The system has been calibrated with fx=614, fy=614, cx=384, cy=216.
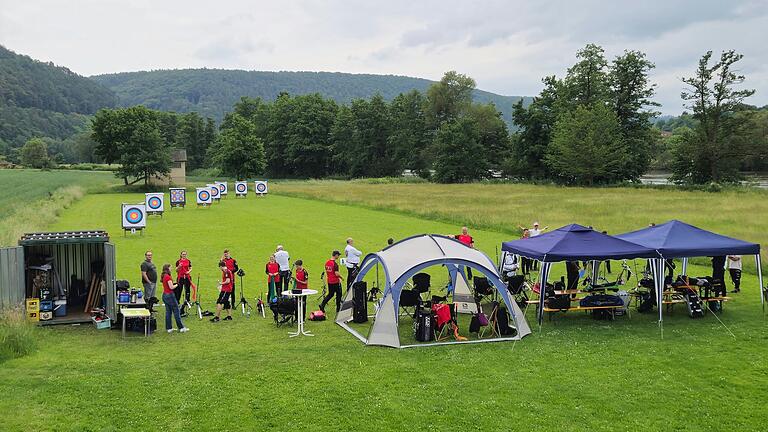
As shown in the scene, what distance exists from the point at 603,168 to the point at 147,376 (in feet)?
233

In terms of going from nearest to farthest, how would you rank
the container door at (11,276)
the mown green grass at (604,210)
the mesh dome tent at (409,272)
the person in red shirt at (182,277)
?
the mesh dome tent at (409,272)
the container door at (11,276)
the person in red shirt at (182,277)
the mown green grass at (604,210)

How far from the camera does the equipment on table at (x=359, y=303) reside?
1608 centimetres

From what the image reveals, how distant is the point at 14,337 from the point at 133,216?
67.4 ft

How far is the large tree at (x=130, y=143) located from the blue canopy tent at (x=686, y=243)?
219 ft

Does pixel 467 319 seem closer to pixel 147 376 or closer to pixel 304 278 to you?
pixel 304 278

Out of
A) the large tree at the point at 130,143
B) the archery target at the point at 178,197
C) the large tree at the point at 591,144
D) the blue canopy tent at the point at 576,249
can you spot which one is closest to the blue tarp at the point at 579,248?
the blue canopy tent at the point at 576,249

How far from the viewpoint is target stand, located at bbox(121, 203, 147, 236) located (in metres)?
32.4

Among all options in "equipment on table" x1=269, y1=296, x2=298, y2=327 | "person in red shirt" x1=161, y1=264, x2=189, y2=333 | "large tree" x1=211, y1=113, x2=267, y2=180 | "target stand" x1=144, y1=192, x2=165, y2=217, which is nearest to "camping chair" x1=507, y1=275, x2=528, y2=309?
"equipment on table" x1=269, y1=296, x2=298, y2=327

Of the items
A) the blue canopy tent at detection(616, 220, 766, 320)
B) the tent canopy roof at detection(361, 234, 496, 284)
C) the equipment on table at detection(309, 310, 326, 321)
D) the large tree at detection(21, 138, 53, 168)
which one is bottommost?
the equipment on table at detection(309, 310, 326, 321)

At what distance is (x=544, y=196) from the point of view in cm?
5991

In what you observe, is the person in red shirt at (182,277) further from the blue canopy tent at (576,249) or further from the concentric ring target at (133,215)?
the concentric ring target at (133,215)

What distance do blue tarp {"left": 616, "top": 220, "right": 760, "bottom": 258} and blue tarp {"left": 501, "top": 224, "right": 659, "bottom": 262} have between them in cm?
60

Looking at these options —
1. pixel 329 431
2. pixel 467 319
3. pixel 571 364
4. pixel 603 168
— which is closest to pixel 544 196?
pixel 603 168

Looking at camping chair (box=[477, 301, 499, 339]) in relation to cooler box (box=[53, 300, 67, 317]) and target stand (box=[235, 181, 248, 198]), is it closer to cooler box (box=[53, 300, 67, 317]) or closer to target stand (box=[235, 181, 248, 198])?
cooler box (box=[53, 300, 67, 317])
